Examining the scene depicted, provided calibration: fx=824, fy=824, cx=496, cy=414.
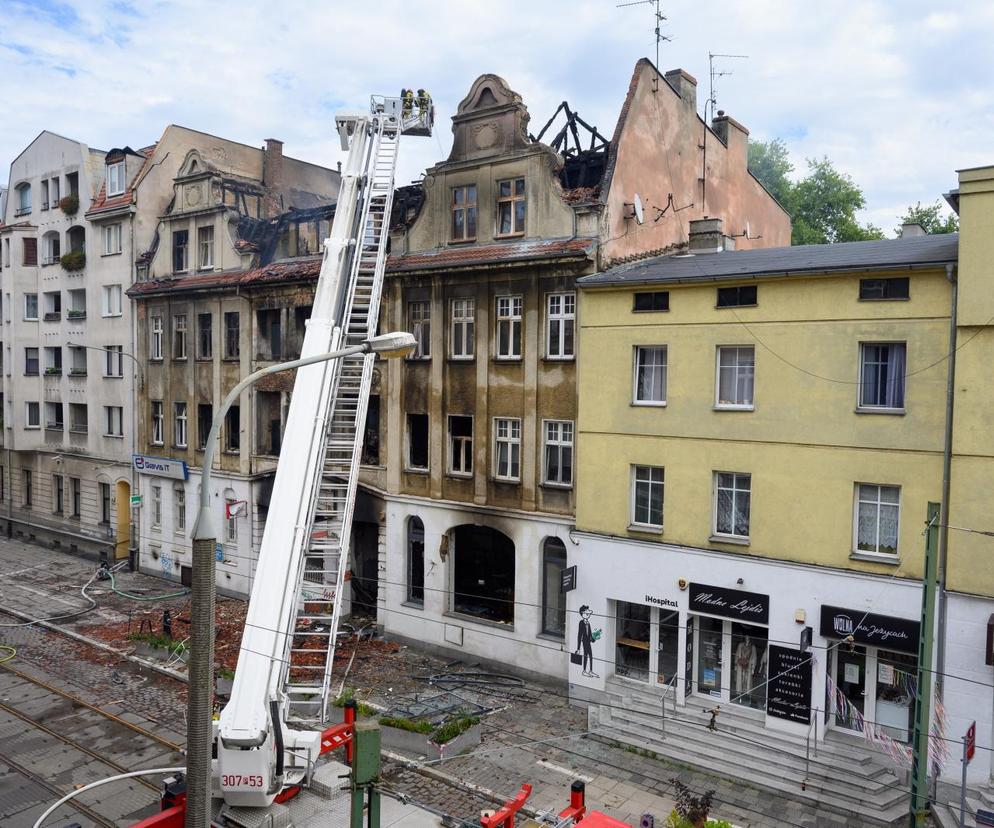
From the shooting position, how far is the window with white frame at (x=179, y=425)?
34.9 metres

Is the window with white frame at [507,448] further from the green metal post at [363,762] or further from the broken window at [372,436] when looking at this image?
the green metal post at [363,762]

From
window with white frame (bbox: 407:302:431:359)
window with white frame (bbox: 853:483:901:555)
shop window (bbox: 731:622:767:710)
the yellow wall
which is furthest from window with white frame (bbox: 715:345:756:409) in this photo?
window with white frame (bbox: 407:302:431:359)

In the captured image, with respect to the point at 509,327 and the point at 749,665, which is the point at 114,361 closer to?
the point at 509,327

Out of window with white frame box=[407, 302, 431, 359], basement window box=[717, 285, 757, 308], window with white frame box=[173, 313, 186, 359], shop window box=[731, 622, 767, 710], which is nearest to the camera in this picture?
basement window box=[717, 285, 757, 308]

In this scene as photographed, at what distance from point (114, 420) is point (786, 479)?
31.3m

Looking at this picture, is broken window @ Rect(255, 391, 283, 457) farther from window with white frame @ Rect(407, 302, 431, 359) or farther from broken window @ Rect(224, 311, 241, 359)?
window with white frame @ Rect(407, 302, 431, 359)

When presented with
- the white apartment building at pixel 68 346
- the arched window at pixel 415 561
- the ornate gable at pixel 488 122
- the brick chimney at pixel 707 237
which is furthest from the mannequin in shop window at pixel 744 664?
the white apartment building at pixel 68 346

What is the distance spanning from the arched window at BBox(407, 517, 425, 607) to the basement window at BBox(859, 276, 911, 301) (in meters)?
14.9

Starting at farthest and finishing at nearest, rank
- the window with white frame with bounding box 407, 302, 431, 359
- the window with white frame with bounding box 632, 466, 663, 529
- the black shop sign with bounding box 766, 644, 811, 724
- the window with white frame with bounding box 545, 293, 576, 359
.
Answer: the window with white frame with bounding box 407, 302, 431, 359 < the window with white frame with bounding box 545, 293, 576, 359 < the window with white frame with bounding box 632, 466, 663, 529 < the black shop sign with bounding box 766, 644, 811, 724

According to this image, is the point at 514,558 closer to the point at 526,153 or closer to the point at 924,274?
the point at 526,153

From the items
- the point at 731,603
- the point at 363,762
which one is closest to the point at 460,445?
the point at 731,603

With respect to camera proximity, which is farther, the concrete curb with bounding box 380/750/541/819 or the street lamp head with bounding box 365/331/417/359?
the concrete curb with bounding box 380/750/541/819

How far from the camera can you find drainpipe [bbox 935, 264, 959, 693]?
16.8 metres

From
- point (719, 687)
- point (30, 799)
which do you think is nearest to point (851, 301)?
point (719, 687)
